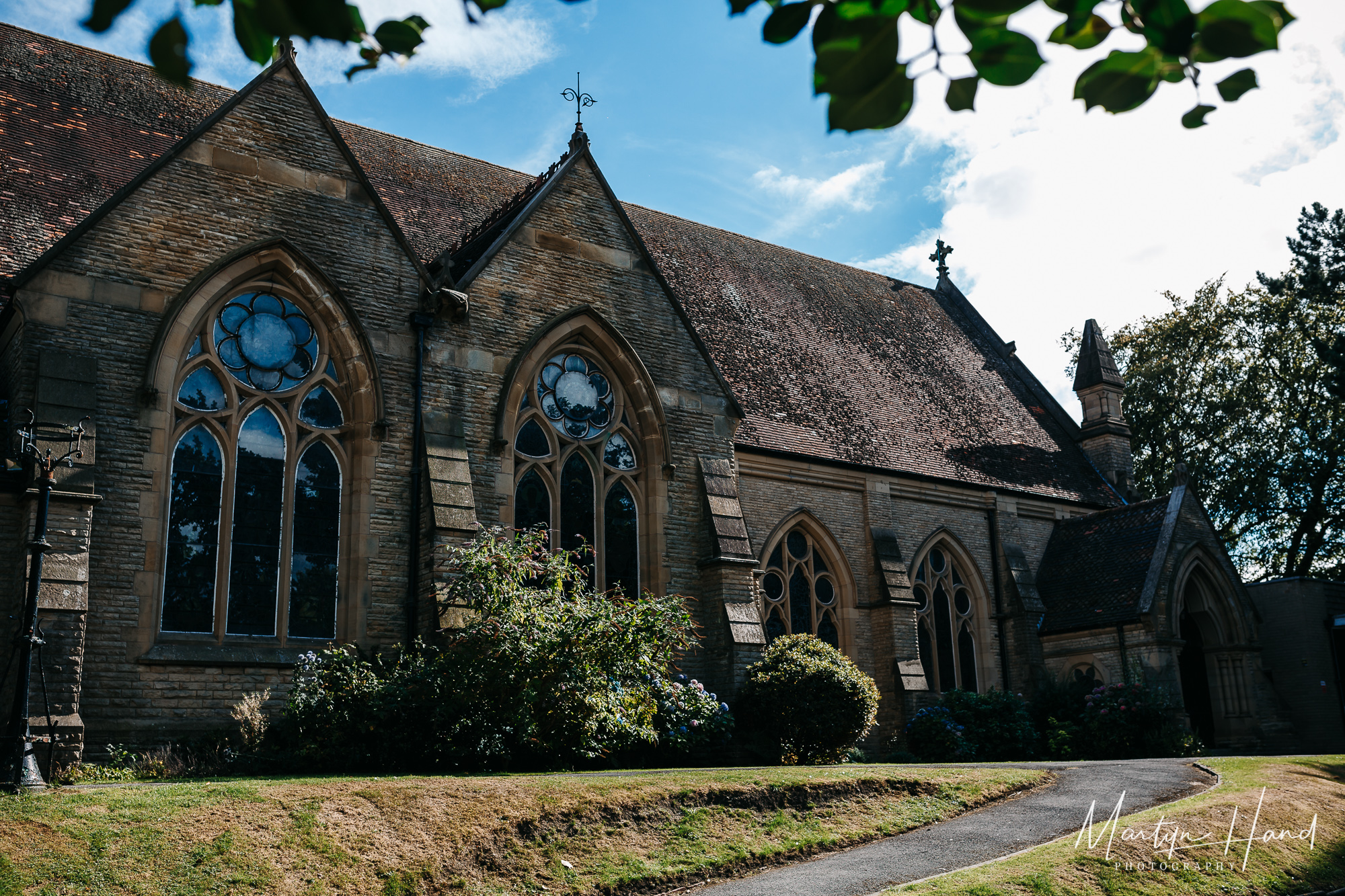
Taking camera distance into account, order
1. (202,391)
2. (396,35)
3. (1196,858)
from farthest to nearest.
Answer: (202,391), (1196,858), (396,35)

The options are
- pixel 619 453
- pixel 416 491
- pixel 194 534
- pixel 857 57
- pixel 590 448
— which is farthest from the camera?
pixel 619 453

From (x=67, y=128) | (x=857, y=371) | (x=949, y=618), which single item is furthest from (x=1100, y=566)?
(x=67, y=128)

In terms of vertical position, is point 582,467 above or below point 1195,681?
above

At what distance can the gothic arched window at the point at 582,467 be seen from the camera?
1633 centimetres

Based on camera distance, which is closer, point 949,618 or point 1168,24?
point 1168,24

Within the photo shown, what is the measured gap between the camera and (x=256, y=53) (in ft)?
7.60

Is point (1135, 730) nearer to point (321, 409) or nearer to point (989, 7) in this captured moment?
point (321, 409)

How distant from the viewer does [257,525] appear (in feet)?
45.6

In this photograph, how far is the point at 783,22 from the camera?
98.7 inches

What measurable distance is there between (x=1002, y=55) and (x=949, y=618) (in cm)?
2141

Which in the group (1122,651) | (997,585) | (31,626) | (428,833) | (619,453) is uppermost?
(619,453)

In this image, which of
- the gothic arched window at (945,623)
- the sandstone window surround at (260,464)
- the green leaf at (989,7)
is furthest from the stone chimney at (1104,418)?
the green leaf at (989,7)

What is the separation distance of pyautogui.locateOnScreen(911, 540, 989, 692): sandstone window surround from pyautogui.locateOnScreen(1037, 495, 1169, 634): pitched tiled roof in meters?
1.59

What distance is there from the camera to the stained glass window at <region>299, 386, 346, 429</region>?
14578 mm
